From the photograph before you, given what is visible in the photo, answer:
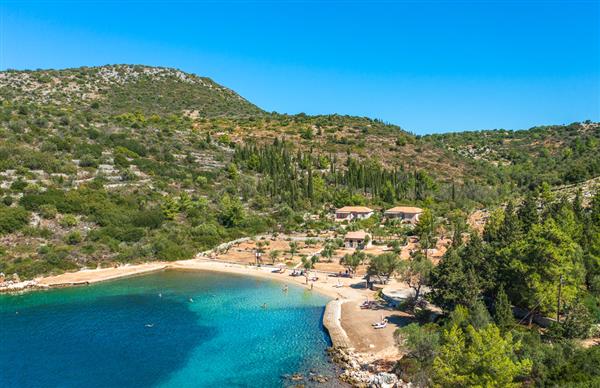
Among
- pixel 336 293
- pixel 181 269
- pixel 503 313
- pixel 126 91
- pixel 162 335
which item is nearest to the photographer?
pixel 503 313

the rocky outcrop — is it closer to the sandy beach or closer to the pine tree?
the sandy beach

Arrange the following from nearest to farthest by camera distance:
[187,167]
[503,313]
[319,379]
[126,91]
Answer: [319,379]
[503,313]
[187,167]
[126,91]

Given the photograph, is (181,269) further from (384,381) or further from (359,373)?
(384,381)

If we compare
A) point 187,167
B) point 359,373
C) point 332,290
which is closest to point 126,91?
point 187,167

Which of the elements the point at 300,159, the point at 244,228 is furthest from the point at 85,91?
the point at 244,228

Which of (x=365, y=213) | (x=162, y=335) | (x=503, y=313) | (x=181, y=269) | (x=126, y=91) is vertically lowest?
(x=162, y=335)

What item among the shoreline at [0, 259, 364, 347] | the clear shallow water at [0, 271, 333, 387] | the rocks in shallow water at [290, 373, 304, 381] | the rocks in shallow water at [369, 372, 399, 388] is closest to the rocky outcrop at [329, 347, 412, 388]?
the rocks in shallow water at [369, 372, 399, 388]

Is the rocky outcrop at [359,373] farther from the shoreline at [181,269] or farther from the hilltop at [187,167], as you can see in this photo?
the hilltop at [187,167]
